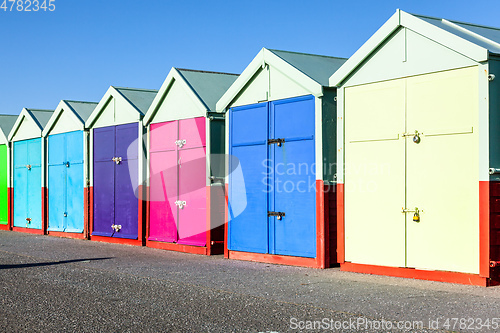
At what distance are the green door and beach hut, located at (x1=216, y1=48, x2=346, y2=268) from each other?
13107mm

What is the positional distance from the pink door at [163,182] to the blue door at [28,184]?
6.98 meters

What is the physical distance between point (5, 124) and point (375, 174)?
59.4 feet

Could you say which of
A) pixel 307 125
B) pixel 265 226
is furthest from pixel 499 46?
pixel 265 226

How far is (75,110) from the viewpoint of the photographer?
19359mm

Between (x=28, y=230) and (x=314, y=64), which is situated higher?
(x=314, y=64)

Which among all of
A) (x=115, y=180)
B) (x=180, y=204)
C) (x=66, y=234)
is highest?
(x=115, y=180)

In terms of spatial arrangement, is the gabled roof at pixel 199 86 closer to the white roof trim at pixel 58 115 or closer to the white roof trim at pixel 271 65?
the white roof trim at pixel 271 65

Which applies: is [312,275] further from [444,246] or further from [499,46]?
[499,46]

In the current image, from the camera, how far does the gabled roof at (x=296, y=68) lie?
37.0ft

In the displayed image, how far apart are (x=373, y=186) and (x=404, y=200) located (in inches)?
24.4

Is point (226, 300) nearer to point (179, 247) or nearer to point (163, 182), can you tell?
point (179, 247)

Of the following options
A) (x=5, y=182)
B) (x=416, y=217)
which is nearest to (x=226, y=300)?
(x=416, y=217)

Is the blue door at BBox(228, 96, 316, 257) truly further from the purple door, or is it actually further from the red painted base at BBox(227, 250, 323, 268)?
the purple door

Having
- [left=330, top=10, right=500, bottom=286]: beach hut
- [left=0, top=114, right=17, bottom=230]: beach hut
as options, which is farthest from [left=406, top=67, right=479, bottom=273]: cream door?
[left=0, top=114, right=17, bottom=230]: beach hut
